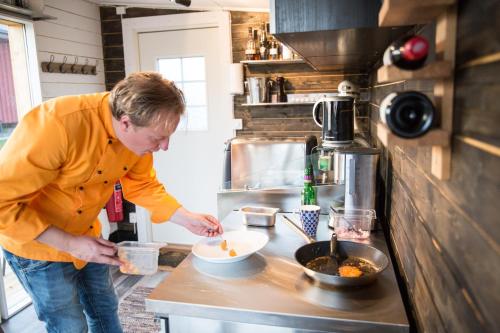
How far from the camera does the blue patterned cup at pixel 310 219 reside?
5.26 feet

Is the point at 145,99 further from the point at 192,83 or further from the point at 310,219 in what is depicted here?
the point at 192,83

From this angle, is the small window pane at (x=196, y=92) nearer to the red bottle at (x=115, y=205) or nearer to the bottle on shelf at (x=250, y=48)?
the bottle on shelf at (x=250, y=48)

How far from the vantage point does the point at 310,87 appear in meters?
3.40

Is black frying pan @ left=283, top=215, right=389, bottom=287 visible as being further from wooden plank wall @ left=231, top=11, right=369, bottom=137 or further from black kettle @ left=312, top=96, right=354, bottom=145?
wooden plank wall @ left=231, top=11, right=369, bottom=137

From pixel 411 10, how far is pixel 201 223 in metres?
1.11

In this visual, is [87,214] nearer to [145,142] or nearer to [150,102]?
[145,142]

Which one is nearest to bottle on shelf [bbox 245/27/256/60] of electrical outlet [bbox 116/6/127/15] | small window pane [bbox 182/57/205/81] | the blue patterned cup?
small window pane [bbox 182/57/205/81]

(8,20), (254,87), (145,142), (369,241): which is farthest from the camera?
(254,87)

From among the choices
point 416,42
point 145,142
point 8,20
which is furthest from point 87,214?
point 8,20

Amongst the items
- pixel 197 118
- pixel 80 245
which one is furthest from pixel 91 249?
pixel 197 118

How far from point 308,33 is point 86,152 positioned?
868 millimetres

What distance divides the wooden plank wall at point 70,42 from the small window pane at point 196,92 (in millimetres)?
868

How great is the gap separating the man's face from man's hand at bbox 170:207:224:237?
0.34m

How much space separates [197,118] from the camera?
12.3ft
